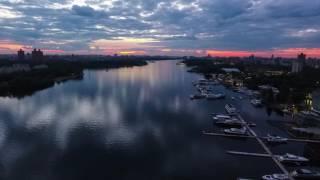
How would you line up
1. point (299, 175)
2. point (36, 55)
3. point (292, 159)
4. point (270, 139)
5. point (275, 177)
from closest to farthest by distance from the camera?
1. point (275, 177)
2. point (299, 175)
3. point (292, 159)
4. point (270, 139)
5. point (36, 55)

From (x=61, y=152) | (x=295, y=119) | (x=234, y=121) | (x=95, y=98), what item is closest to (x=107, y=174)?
(x=61, y=152)

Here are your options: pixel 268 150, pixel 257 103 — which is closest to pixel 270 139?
pixel 268 150

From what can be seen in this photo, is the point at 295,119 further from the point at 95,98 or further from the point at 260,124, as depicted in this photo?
the point at 95,98

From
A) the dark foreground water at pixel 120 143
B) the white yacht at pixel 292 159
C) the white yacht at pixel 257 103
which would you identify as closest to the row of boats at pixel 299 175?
the dark foreground water at pixel 120 143

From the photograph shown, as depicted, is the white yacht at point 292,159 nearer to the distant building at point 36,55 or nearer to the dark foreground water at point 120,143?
the dark foreground water at point 120,143

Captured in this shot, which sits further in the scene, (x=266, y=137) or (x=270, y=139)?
(x=266, y=137)

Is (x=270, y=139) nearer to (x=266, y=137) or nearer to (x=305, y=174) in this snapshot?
(x=266, y=137)

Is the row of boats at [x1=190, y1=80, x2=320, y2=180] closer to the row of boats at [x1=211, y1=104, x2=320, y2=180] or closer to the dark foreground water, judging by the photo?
the row of boats at [x1=211, y1=104, x2=320, y2=180]

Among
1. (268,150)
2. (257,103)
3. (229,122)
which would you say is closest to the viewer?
(268,150)
